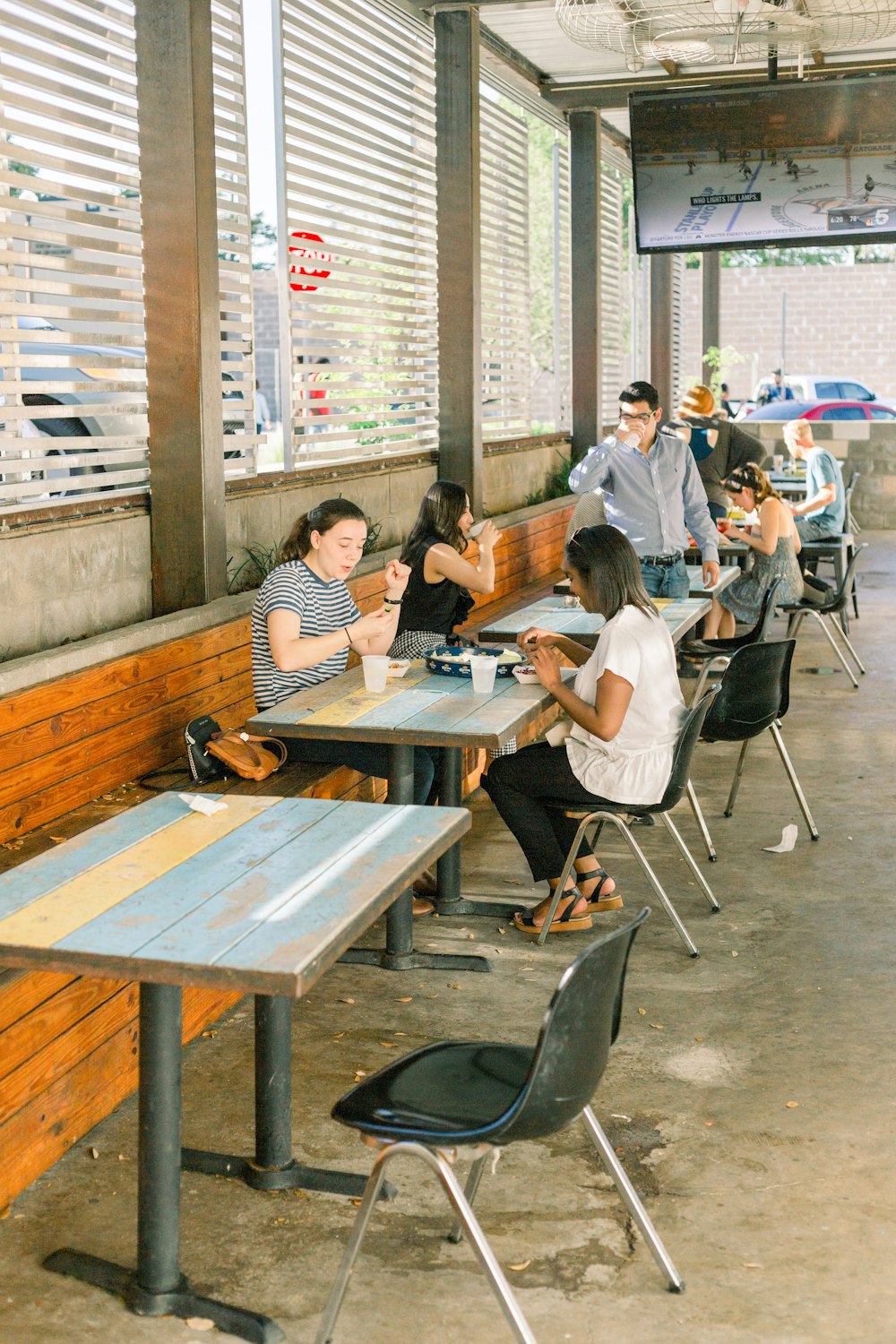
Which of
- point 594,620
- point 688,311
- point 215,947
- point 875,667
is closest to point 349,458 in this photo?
point 594,620

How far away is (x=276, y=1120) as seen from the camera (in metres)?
3.15

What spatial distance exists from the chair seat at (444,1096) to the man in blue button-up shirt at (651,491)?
4.32 meters

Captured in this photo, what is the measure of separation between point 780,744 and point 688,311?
57.3ft

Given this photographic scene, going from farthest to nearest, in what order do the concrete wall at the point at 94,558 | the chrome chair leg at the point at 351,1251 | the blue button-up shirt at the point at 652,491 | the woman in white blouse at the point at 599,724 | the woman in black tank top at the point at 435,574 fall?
the blue button-up shirt at the point at 652,491, the woman in black tank top at the point at 435,574, the concrete wall at the point at 94,558, the woman in white blouse at the point at 599,724, the chrome chair leg at the point at 351,1251

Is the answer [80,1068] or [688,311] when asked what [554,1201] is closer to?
[80,1068]

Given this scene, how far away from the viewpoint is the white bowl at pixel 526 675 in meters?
4.61

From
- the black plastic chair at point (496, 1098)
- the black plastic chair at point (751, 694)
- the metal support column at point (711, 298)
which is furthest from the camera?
the metal support column at point (711, 298)

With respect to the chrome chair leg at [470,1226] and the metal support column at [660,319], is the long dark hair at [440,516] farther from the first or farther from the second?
the metal support column at [660,319]

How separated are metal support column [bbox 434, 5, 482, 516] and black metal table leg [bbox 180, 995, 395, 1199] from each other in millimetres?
5596

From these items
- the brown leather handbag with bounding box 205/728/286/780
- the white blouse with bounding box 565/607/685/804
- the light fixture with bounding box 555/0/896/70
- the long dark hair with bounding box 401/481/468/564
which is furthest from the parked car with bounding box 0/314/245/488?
the light fixture with bounding box 555/0/896/70

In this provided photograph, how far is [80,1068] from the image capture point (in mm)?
3369

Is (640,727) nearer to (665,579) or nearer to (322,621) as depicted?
(322,621)

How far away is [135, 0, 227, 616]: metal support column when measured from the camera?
503 centimetres

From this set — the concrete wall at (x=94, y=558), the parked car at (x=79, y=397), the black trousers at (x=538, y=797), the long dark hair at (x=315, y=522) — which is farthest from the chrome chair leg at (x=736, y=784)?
the parked car at (x=79, y=397)
